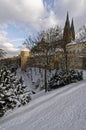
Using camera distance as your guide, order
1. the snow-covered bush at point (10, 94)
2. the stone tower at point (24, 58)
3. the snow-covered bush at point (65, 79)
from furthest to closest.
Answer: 1. the stone tower at point (24, 58)
2. the snow-covered bush at point (65, 79)
3. the snow-covered bush at point (10, 94)

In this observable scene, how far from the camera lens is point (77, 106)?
382 inches

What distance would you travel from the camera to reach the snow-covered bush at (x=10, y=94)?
12.3 metres

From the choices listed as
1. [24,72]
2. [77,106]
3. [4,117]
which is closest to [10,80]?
[4,117]

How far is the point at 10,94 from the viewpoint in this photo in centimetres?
1267

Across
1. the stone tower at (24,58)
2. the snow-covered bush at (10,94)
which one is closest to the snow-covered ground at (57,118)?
the snow-covered bush at (10,94)

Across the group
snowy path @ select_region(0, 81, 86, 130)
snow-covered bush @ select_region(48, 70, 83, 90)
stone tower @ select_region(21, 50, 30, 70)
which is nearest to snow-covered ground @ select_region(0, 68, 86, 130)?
snowy path @ select_region(0, 81, 86, 130)

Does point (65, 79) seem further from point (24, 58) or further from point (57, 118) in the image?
point (24, 58)

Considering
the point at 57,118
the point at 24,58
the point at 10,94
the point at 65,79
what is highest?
the point at 24,58

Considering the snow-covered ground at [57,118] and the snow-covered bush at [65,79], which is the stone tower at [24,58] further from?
the snow-covered ground at [57,118]

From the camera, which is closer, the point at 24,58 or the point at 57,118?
the point at 57,118

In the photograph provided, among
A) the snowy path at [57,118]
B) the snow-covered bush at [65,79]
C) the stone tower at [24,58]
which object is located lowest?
the snowy path at [57,118]

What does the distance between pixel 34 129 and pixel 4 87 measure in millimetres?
4705

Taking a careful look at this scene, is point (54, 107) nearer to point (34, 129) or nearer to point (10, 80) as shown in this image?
point (34, 129)

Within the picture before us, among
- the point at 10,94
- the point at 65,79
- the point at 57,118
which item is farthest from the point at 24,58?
the point at 57,118
